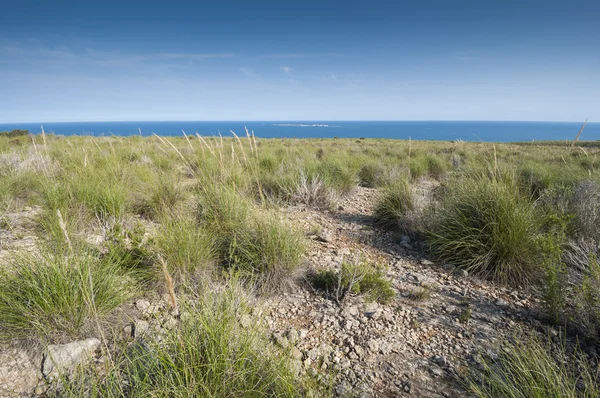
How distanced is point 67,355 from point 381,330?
7.14ft

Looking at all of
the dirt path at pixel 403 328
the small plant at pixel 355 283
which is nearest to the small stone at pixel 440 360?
the dirt path at pixel 403 328

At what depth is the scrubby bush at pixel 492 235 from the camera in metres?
2.91

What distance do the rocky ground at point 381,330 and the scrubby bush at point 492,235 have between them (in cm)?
19

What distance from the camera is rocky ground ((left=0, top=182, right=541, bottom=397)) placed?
5.79 feet

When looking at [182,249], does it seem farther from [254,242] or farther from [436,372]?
[436,372]

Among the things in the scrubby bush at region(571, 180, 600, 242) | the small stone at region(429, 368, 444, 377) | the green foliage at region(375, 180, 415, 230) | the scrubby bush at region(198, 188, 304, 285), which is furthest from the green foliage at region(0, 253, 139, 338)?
the scrubby bush at region(571, 180, 600, 242)

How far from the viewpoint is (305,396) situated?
A: 1.55m

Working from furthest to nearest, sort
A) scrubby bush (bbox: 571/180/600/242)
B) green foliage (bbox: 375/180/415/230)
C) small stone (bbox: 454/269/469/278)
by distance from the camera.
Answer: green foliage (bbox: 375/180/415/230) → scrubby bush (bbox: 571/180/600/242) → small stone (bbox: 454/269/469/278)

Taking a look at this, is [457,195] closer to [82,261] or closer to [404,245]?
[404,245]

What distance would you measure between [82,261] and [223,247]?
4.09ft

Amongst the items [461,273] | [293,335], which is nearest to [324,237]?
[461,273]

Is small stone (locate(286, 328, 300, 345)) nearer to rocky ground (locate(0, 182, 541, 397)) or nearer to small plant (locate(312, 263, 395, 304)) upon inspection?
rocky ground (locate(0, 182, 541, 397))

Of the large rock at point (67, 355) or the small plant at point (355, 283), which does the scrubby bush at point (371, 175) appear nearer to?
the small plant at point (355, 283)

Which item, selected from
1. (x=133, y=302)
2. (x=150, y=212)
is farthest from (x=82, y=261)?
(x=150, y=212)
